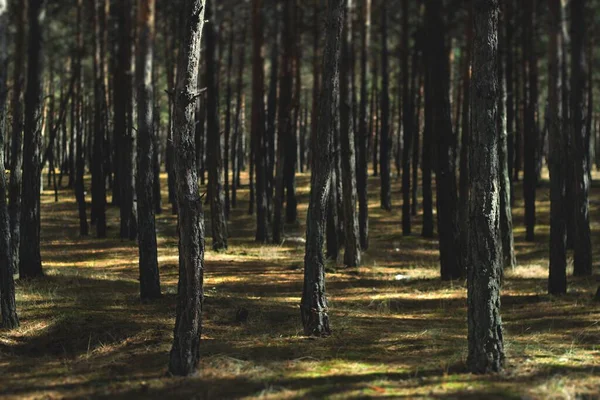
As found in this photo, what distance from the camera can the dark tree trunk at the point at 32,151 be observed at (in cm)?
1185

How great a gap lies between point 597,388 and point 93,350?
5855 millimetres

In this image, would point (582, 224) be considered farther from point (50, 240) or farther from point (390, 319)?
point (50, 240)

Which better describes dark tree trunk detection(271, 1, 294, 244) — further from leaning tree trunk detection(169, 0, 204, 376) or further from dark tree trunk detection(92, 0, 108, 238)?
leaning tree trunk detection(169, 0, 204, 376)

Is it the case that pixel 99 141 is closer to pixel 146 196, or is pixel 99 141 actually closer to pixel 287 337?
pixel 146 196

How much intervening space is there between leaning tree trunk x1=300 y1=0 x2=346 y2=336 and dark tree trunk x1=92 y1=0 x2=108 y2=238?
45.5 feet

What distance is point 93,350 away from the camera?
8.12m

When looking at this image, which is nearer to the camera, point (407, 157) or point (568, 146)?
point (568, 146)

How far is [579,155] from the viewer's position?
14.1 metres

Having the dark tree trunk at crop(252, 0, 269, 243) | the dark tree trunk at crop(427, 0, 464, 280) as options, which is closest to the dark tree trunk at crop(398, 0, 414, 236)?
the dark tree trunk at crop(252, 0, 269, 243)

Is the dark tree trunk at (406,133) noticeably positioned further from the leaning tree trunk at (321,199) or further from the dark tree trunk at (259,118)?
the leaning tree trunk at (321,199)

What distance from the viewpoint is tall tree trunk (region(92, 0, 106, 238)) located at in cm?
2114

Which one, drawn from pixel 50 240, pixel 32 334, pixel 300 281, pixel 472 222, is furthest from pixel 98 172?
pixel 472 222

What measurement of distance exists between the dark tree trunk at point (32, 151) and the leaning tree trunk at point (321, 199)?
5.75 meters

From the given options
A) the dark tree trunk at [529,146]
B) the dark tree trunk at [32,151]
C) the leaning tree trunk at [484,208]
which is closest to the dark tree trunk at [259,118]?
the dark tree trunk at [529,146]
